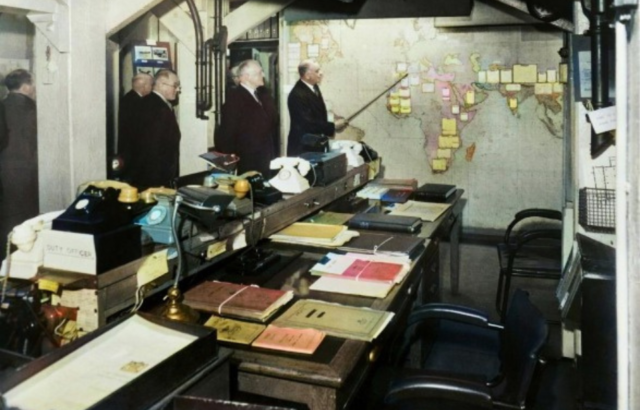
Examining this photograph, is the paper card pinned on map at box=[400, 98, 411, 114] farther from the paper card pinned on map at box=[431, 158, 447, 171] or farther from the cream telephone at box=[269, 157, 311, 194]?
the cream telephone at box=[269, 157, 311, 194]

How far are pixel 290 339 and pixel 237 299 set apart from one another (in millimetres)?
373

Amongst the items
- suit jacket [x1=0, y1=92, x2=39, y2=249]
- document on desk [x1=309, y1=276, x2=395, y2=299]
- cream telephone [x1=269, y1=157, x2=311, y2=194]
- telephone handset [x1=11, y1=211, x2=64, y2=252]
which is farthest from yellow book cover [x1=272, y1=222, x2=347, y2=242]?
suit jacket [x1=0, y1=92, x2=39, y2=249]

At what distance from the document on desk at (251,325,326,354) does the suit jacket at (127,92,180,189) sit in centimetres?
368

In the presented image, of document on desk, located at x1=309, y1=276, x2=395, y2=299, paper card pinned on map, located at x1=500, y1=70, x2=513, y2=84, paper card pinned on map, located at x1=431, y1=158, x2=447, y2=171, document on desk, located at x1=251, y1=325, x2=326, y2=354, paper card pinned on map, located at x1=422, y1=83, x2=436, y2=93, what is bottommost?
document on desk, located at x1=251, y1=325, x2=326, y2=354

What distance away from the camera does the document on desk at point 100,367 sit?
1289mm

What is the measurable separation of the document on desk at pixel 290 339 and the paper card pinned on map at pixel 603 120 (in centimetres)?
167

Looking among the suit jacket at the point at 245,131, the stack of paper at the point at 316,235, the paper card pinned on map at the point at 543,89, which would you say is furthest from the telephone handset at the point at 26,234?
the paper card pinned on map at the point at 543,89

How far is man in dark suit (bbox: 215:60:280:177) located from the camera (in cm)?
569

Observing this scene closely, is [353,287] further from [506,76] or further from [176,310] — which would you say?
[506,76]

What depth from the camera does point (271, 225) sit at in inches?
119

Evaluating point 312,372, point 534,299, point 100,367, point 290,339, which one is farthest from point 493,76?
point 100,367

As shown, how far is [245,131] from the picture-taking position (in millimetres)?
5738

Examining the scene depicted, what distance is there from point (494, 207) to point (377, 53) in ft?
5.93

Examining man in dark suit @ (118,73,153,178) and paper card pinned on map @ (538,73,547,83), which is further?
man in dark suit @ (118,73,153,178)
